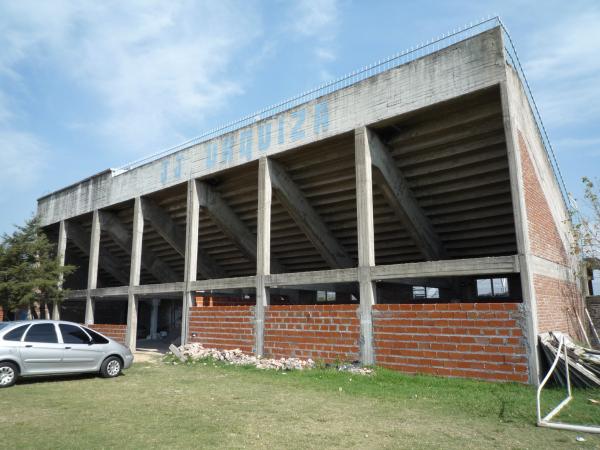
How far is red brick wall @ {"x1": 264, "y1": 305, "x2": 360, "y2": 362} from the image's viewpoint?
11.5 m

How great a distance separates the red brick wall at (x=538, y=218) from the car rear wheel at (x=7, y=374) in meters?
11.3

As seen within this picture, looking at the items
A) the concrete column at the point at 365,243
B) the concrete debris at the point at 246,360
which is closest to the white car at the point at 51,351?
the concrete debris at the point at 246,360

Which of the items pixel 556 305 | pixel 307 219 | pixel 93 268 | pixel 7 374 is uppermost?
pixel 307 219

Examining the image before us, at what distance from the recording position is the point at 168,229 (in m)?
20.0

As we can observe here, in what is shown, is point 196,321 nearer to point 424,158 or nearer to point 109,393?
point 109,393

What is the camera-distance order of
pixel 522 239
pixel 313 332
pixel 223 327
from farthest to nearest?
pixel 223 327
pixel 313 332
pixel 522 239

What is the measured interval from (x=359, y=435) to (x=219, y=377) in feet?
19.8

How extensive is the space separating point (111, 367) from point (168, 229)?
10.0 m

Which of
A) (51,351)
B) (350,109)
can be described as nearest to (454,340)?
(350,109)

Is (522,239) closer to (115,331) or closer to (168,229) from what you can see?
(168,229)

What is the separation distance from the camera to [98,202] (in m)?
21.4

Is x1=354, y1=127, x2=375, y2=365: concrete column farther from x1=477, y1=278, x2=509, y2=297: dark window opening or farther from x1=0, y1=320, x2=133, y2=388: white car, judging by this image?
x1=477, y1=278, x2=509, y2=297: dark window opening

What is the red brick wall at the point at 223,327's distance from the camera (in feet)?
45.7

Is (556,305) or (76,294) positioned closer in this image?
(556,305)
